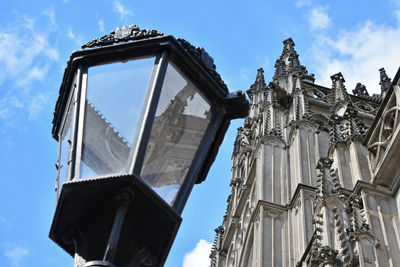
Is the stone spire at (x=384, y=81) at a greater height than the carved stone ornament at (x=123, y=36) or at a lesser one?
greater

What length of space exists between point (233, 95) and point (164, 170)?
0.91 meters

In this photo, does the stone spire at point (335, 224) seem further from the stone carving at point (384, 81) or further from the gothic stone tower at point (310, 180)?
the stone carving at point (384, 81)

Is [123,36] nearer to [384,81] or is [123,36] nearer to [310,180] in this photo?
[310,180]

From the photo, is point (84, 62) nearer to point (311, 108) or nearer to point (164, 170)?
point (164, 170)

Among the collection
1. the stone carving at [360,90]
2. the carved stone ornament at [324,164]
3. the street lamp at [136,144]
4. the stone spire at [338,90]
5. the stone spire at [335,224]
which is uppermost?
the stone carving at [360,90]

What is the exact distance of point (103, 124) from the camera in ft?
15.3

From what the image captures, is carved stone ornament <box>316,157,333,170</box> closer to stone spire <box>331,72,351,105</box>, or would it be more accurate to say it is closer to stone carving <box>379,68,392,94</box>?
stone spire <box>331,72,351,105</box>

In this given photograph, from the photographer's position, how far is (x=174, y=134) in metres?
4.79

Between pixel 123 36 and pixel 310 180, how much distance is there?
1631cm

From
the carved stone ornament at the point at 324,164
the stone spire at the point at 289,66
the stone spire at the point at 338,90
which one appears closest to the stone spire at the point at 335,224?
the carved stone ornament at the point at 324,164

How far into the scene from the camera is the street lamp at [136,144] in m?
4.21

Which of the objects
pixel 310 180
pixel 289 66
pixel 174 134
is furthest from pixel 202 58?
pixel 289 66

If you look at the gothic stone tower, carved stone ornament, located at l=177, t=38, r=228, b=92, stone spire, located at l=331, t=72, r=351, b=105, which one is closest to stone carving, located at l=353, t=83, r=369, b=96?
the gothic stone tower

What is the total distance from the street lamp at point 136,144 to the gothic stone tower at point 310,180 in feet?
18.4
